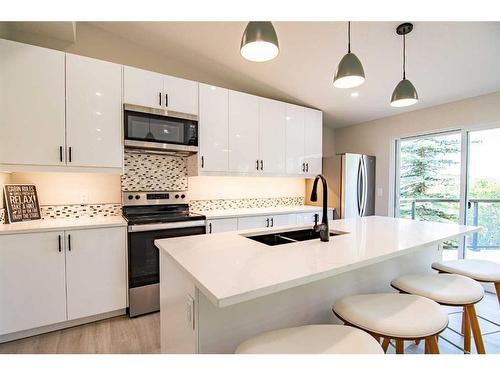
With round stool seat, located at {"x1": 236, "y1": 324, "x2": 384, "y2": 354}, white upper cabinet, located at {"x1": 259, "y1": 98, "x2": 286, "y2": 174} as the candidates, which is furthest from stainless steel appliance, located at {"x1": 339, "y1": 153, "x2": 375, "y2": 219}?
round stool seat, located at {"x1": 236, "y1": 324, "x2": 384, "y2": 354}

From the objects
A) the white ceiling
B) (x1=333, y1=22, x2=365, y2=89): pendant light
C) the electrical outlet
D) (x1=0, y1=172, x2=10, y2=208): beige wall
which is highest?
the white ceiling

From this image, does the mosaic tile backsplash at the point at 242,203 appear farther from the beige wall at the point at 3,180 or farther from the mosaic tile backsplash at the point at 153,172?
the beige wall at the point at 3,180

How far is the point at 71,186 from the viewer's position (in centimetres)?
266

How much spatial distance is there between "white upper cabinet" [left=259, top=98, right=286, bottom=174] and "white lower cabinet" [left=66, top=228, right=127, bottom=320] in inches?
77.6

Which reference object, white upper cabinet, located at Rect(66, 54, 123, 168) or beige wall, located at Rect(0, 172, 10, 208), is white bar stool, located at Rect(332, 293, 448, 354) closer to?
white upper cabinet, located at Rect(66, 54, 123, 168)

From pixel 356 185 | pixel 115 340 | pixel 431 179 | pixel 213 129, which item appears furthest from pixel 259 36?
pixel 431 179

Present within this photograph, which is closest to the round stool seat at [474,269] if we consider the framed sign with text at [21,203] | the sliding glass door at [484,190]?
the sliding glass door at [484,190]

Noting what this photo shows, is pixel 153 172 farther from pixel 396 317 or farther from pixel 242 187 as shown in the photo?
pixel 396 317

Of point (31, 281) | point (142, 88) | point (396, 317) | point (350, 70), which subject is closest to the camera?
point (396, 317)

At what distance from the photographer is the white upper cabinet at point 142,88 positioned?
8.34 ft

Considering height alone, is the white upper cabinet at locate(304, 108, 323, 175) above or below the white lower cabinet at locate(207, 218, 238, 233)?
above

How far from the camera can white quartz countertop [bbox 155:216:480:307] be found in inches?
36.2

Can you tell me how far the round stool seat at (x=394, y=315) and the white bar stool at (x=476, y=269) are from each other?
2.77ft

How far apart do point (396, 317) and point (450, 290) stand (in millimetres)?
614
